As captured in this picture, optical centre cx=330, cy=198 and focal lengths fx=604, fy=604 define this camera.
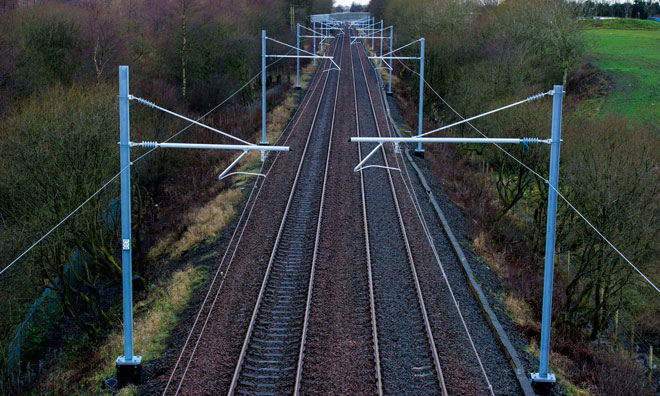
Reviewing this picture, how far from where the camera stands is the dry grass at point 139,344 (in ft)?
40.2

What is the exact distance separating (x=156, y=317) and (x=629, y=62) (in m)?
55.4

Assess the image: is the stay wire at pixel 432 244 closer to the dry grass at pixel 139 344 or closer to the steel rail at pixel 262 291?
the steel rail at pixel 262 291

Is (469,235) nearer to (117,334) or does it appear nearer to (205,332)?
A: (205,332)

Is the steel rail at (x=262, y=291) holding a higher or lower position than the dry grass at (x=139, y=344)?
higher

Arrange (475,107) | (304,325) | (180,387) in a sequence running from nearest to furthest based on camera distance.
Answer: (180,387) < (304,325) < (475,107)

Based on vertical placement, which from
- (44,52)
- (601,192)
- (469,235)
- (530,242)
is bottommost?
(530,242)

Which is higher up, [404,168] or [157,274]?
[404,168]

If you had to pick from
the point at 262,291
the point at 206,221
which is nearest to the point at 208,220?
the point at 206,221

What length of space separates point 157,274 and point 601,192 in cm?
1349

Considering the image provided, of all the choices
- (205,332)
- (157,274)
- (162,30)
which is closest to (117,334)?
(205,332)

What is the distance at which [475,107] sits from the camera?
33.5 metres

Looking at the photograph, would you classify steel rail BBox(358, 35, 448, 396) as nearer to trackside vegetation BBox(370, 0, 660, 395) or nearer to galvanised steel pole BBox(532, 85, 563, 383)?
galvanised steel pole BBox(532, 85, 563, 383)

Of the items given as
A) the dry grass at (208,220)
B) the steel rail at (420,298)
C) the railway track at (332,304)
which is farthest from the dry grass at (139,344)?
the steel rail at (420,298)

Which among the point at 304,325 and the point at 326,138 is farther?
the point at 326,138
